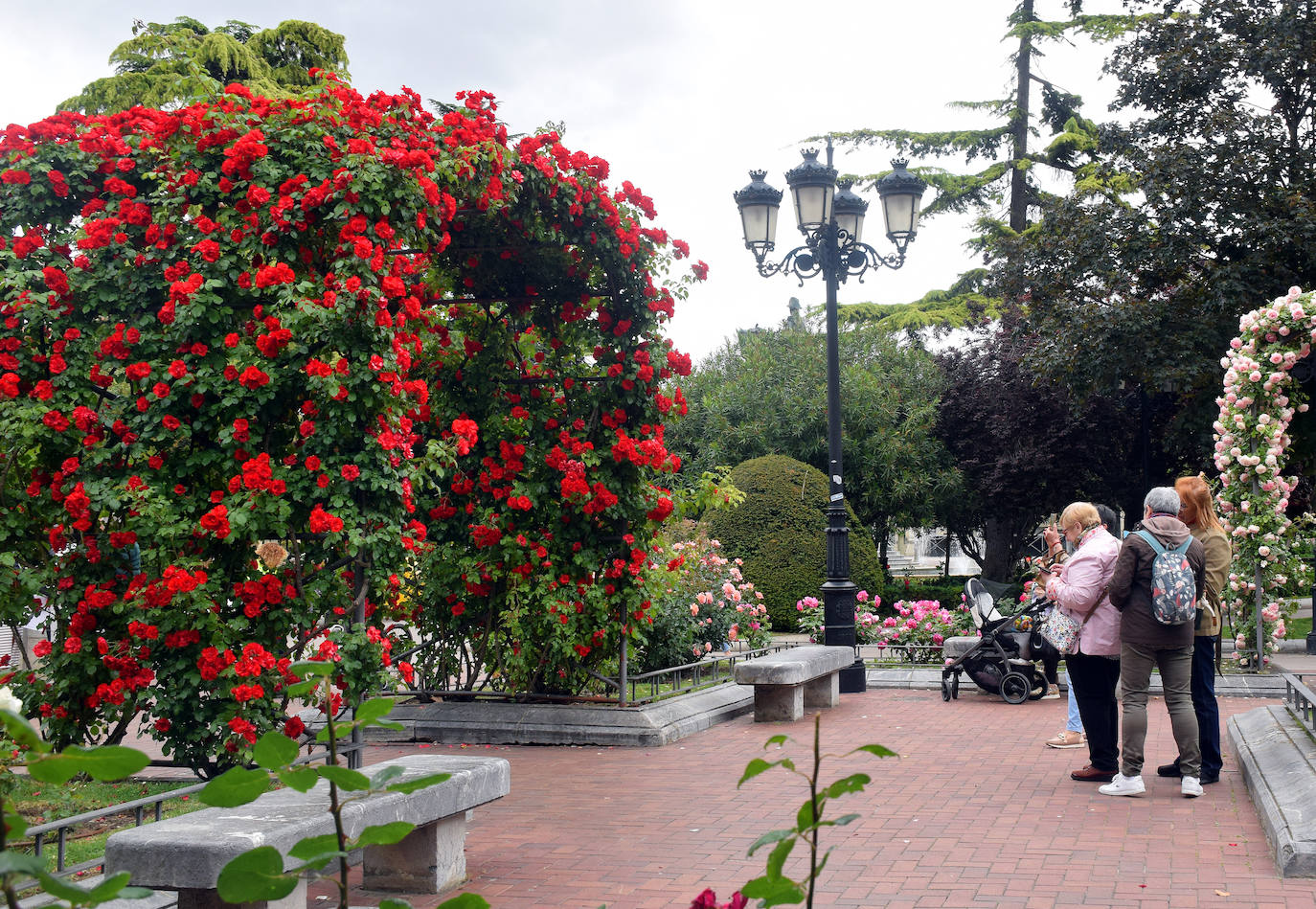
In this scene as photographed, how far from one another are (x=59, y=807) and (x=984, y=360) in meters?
21.8

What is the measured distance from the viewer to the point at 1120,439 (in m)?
24.0

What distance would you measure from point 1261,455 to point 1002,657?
3592 mm

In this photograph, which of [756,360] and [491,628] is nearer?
[491,628]

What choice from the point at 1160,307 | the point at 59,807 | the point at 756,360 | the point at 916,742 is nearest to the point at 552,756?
the point at 916,742

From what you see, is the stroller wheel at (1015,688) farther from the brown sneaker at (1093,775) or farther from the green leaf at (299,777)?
the green leaf at (299,777)

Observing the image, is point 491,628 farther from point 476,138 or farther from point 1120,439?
point 1120,439

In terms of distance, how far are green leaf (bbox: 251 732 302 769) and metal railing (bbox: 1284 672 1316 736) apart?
689cm

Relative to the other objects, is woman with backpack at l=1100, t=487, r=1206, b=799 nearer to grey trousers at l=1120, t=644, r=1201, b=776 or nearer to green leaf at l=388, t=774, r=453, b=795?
grey trousers at l=1120, t=644, r=1201, b=776

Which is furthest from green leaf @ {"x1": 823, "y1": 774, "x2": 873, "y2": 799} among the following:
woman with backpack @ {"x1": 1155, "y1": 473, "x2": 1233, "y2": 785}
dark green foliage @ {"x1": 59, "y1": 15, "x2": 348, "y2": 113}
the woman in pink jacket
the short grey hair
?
dark green foliage @ {"x1": 59, "y1": 15, "x2": 348, "y2": 113}

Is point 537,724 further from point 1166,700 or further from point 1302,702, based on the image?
point 1302,702

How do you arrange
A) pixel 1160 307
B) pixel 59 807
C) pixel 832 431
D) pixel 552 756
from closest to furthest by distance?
1. pixel 59 807
2. pixel 552 756
3. pixel 832 431
4. pixel 1160 307

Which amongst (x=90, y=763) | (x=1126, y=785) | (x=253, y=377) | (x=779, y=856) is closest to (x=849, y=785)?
(x=779, y=856)

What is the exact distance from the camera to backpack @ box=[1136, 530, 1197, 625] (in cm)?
662

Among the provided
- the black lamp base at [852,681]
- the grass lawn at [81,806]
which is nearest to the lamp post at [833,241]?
the black lamp base at [852,681]
